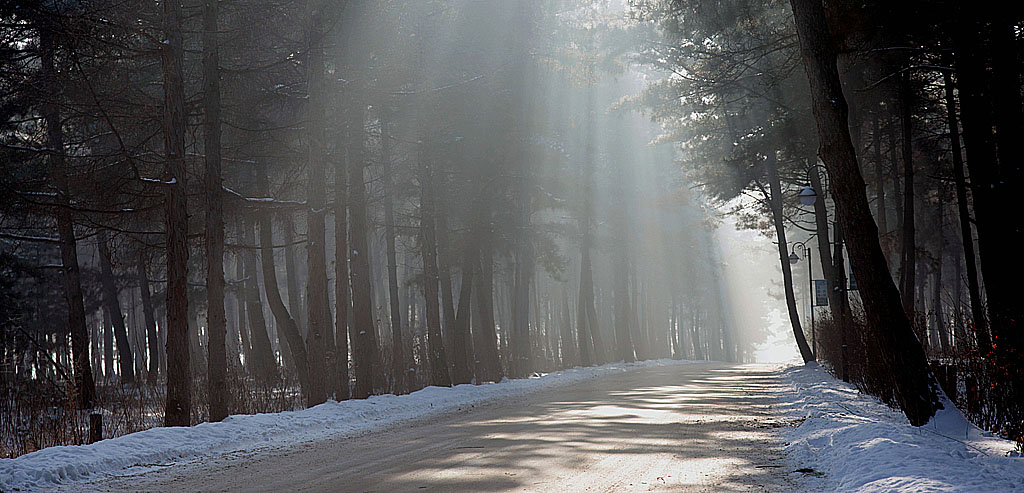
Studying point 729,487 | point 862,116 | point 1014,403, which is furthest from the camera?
point 862,116

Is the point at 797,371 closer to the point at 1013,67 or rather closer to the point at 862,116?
the point at 862,116

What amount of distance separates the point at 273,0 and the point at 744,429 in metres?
13.5

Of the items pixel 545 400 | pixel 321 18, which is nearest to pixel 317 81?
pixel 321 18

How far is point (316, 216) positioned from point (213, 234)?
3.59 m

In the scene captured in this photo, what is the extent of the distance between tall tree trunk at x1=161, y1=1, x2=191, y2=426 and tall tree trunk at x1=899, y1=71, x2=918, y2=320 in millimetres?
14587

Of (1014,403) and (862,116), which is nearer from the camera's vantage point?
(1014,403)

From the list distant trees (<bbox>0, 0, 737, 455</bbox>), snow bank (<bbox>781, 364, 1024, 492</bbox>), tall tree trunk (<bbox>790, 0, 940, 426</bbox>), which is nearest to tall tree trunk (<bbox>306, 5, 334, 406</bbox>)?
distant trees (<bbox>0, 0, 737, 455</bbox>)

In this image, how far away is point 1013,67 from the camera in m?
12.9

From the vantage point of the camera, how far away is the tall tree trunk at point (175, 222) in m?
14.9

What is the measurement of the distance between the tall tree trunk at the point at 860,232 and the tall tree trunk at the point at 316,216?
1096 cm

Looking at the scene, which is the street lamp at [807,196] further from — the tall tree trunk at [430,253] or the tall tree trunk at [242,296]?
the tall tree trunk at [242,296]

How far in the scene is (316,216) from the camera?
1939cm

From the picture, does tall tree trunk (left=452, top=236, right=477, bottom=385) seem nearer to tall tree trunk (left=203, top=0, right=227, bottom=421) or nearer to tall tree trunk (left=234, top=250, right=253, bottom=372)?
tall tree trunk (left=234, top=250, right=253, bottom=372)

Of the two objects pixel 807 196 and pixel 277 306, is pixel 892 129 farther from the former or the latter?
pixel 277 306
